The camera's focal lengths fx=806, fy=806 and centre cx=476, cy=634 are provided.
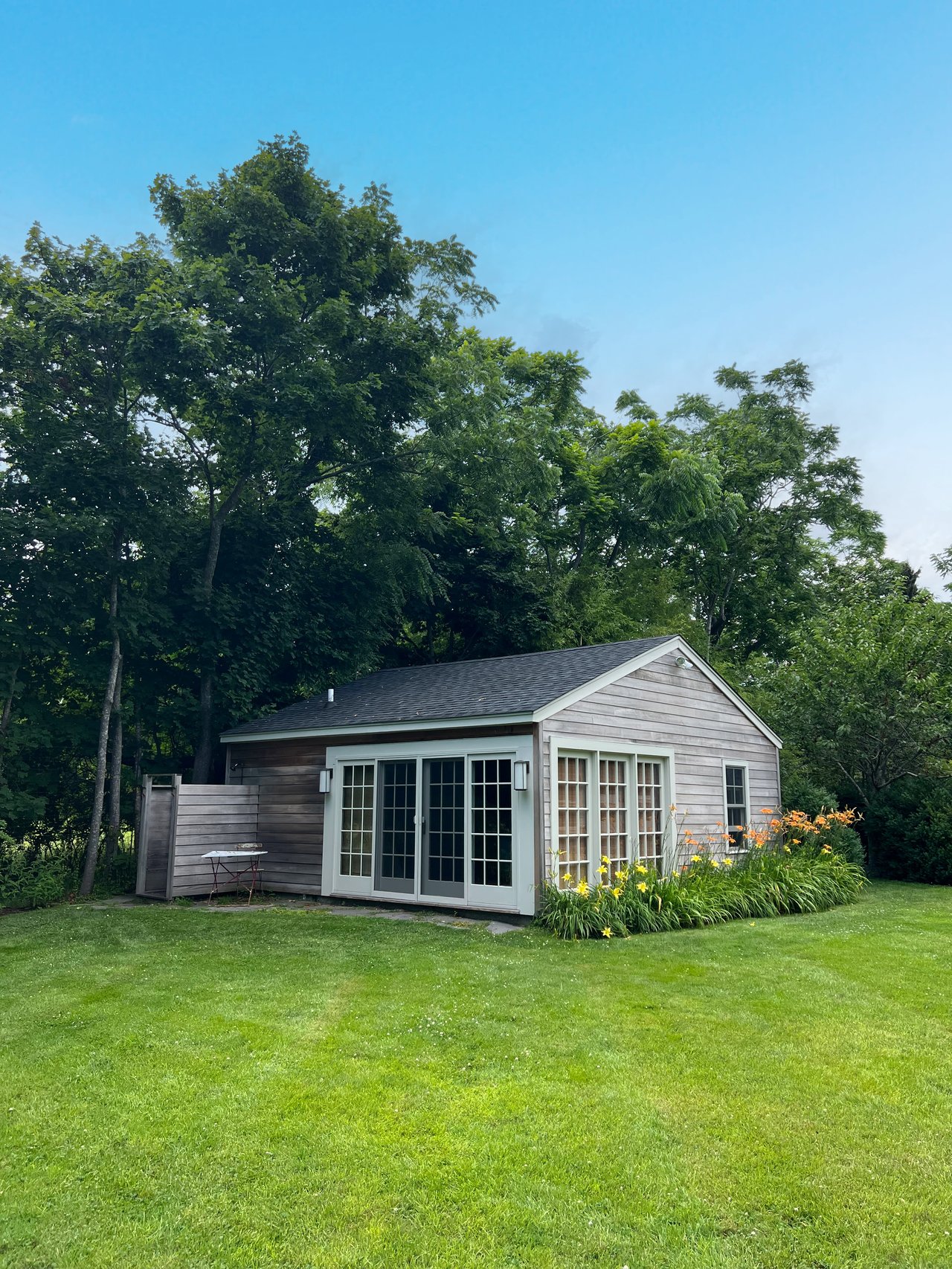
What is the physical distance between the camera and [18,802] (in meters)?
11.8

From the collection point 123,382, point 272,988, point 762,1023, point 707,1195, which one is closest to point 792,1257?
point 707,1195

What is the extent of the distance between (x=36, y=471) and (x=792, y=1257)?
44.0 ft

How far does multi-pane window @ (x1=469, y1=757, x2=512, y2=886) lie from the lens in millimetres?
9898

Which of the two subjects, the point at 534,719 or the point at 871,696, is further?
the point at 871,696

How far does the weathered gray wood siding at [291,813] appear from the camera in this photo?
40.2ft

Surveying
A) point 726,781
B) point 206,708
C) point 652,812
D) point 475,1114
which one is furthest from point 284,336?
point 475,1114

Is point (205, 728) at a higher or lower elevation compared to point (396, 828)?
higher

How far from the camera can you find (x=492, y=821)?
1005 centimetres

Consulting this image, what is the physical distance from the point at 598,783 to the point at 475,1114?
269 inches

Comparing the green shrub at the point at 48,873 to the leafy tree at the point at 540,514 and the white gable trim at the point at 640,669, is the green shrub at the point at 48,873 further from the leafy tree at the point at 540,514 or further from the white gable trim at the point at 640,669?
the leafy tree at the point at 540,514

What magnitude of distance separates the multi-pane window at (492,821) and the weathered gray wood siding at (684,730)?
0.55 meters

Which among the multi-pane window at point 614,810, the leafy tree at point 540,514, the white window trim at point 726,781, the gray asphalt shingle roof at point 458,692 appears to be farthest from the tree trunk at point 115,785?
the white window trim at point 726,781

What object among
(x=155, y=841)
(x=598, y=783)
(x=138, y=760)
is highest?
(x=138, y=760)

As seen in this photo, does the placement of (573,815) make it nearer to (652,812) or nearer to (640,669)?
(652,812)
